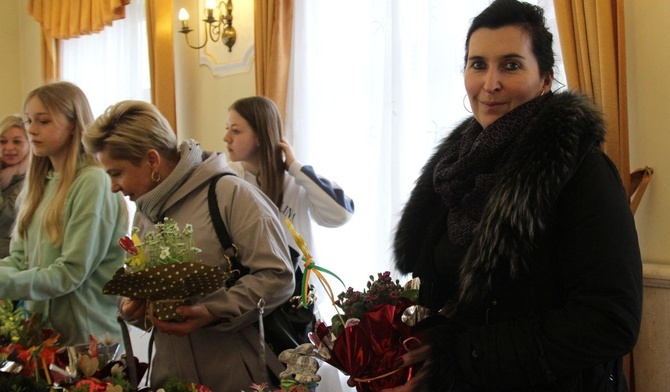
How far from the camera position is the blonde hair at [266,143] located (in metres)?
3.09

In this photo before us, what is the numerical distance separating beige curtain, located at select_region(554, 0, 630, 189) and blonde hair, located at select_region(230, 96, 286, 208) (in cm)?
130

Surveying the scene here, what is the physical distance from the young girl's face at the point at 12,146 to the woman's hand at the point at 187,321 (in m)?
1.93

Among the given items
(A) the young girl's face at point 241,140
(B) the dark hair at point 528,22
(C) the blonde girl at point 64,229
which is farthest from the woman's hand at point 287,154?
(B) the dark hair at point 528,22

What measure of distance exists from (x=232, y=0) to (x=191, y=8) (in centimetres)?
54

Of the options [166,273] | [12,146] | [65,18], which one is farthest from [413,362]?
[65,18]

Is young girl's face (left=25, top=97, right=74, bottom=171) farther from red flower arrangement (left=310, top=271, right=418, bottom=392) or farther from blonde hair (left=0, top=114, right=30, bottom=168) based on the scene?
red flower arrangement (left=310, top=271, right=418, bottom=392)

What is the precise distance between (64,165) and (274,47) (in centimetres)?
181

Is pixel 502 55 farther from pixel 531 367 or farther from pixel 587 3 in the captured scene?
pixel 587 3

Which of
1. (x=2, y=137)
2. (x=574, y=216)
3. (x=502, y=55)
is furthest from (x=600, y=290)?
(x=2, y=137)

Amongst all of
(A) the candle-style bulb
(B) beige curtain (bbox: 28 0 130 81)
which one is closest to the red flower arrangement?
(A) the candle-style bulb

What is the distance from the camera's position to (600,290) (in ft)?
3.92

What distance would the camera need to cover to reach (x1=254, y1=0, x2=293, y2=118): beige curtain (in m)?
4.04

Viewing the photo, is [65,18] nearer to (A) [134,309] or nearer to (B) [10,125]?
(B) [10,125]

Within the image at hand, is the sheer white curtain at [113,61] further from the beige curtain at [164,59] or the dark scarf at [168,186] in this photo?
the dark scarf at [168,186]
